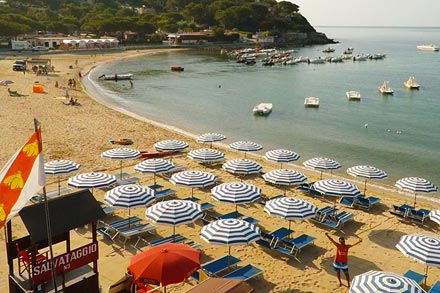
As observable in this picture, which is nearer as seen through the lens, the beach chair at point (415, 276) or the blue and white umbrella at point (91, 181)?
the beach chair at point (415, 276)

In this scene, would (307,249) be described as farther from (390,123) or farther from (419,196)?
(390,123)

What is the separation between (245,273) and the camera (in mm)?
11477

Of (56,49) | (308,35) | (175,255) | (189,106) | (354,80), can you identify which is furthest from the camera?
(308,35)

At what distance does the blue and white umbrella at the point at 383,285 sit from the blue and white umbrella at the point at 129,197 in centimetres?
691

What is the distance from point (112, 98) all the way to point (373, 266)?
126 feet

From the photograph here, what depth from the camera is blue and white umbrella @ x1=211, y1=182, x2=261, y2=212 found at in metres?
14.1

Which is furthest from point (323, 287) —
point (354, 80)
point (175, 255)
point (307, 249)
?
point (354, 80)

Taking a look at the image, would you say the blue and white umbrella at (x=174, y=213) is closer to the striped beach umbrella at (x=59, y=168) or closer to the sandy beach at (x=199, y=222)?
the sandy beach at (x=199, y=222)

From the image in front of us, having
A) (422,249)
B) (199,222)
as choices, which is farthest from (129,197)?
(422,249)

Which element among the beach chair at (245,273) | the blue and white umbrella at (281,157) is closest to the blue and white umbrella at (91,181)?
the beach chair at (245,273)

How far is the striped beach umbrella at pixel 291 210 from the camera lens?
13.1 metres

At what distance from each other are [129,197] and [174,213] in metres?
1.94

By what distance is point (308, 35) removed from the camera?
575ft

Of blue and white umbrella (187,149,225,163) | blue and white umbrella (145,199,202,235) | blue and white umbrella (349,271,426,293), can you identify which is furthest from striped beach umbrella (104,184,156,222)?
blue and white umbrella (349,271,426,293)
